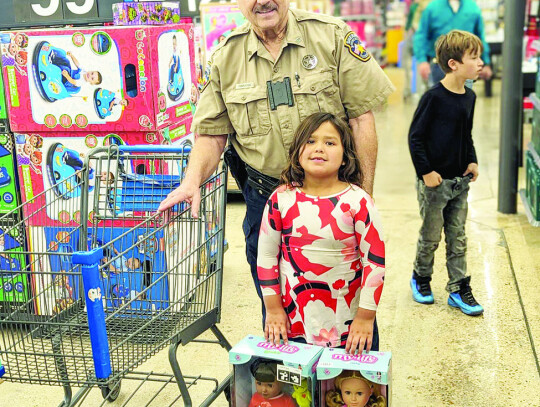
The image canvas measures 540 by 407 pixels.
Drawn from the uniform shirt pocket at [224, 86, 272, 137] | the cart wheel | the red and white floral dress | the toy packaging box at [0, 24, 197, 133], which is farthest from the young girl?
the toy packaging box at [0, 24, 197, 133]

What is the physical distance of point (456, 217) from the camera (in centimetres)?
446

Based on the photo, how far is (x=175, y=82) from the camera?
173 inches

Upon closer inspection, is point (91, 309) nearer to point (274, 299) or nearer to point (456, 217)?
point (274, 299)

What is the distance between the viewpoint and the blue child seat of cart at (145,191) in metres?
3.33

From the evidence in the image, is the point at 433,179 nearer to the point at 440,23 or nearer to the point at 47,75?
the point at 47,75

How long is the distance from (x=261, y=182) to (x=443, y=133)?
5.37 ft

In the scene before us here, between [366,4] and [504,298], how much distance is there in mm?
12362

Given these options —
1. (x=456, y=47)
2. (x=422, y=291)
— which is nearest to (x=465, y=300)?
(x=422, y=291)

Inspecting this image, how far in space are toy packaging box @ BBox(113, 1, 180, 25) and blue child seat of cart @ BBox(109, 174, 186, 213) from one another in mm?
1195

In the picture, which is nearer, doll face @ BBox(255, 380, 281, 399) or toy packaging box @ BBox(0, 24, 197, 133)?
doll face @ BBox(255, 380, 281, 399)

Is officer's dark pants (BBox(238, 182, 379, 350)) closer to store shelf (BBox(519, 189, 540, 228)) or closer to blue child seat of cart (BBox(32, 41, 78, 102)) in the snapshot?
blue child seat of cart (BBox(32, 41, 78, 102))

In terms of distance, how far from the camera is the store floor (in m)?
3.63

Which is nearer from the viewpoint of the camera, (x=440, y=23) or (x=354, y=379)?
(x=354, y=379)

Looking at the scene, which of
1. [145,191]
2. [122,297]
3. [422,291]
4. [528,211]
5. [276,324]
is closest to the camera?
[276,324]
